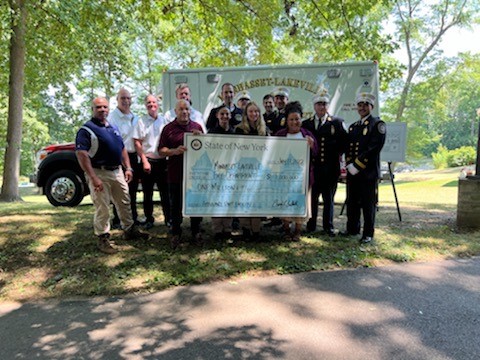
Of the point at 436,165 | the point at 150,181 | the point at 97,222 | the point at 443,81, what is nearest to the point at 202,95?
the point at 150,181

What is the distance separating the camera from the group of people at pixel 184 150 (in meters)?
4.25

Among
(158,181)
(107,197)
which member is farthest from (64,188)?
(107,197)

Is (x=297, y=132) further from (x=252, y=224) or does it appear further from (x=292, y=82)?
(x=292, y=82)

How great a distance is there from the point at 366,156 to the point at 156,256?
2857mm

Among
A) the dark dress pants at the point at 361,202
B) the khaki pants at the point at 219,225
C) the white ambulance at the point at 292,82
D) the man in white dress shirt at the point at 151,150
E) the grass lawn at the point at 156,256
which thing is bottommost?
the grass lawn at the point at 156,256

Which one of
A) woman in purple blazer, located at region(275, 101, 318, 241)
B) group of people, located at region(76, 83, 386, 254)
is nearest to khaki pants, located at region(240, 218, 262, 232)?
group of people, located at region(76, 83, 386, 254)

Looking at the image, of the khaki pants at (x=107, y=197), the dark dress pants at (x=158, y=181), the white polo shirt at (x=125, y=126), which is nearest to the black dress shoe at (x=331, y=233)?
the dark dress pants at (x=158, y=181)

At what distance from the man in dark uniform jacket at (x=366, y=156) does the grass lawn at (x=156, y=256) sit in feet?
1.70

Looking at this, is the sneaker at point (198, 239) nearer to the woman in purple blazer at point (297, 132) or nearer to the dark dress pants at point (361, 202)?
the woman in purple blazer at point (297, 132)

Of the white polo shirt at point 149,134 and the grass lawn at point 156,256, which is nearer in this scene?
the grass lawn at point 156,256

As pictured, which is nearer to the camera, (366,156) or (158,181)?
(366,156)

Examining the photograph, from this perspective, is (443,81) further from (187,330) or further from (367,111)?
(187,330)

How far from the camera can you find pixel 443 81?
86.6ft

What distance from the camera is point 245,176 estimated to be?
4590 millimetres
